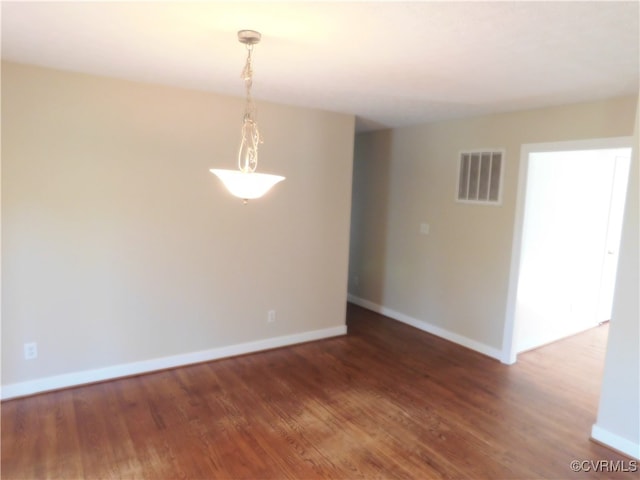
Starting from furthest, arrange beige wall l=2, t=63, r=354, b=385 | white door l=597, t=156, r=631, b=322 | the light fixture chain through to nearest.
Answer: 1. white door l=597, t=156, r=631, b=322
2. beige wall l=2, t=63, r=354, b=385
3. the light fixture chain

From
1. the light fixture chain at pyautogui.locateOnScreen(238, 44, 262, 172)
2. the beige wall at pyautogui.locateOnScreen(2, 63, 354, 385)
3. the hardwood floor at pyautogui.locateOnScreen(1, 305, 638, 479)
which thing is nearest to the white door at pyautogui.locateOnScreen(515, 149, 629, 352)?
the hardwood floor at pyautogui.locateOnScreen(1, 305, 638, 479)

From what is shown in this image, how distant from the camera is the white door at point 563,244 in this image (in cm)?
386

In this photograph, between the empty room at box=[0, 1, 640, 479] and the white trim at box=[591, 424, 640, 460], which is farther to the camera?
the white trim at box=[591, 424, 640, 460]

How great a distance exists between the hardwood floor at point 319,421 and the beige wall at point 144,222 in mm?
379

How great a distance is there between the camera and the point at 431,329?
15.1 ft

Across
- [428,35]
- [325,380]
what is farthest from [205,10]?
[325,380]

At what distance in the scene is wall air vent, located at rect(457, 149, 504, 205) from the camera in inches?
153

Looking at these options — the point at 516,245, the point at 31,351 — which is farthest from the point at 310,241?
the point at 31,351

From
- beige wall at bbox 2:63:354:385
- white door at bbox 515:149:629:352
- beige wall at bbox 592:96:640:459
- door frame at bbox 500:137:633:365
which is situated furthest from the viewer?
white door at bbox 515:149:629:352

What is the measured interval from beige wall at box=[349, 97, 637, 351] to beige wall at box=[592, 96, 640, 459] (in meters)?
0.95

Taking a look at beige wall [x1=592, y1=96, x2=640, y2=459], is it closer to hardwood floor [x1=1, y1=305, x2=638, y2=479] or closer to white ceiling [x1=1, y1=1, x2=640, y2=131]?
hardwood floor [x1=1, y1=305, x2=638, y2=479]

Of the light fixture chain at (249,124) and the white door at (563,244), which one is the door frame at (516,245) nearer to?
the white door at (563,244)

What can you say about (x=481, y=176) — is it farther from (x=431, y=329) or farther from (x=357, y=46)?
(x=357, y=46)

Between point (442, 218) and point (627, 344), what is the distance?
2.19 meters
